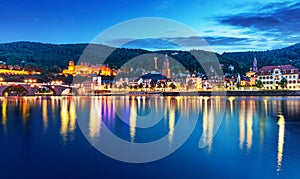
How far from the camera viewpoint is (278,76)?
232ft

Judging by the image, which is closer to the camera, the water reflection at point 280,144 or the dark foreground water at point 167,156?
the dark foreground water at point 167,156

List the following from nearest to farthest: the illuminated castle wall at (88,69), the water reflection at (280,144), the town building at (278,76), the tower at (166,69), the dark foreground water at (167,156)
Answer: the dark foreground water at (167,156), the water reflection at (280,144), the town building at (278,76), the illuminated castle wall at (88,69), the tower at (166,69)

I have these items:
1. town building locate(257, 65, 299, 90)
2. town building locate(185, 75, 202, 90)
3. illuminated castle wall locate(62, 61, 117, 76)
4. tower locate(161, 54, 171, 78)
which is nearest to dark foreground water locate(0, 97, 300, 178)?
town building locate(257, 65, 299, 90)

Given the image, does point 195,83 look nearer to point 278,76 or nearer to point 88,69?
point 278,76

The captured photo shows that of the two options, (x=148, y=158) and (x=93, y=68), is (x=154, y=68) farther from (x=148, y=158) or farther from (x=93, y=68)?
(x=148, y=158)

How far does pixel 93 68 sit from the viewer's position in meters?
123

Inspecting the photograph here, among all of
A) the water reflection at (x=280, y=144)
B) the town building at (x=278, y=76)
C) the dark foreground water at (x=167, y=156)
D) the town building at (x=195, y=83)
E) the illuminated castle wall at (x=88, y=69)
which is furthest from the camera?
the illuminated castle wall at (x=88, y=69)

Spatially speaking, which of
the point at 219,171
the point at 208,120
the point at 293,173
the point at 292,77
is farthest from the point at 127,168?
the point at 292,77

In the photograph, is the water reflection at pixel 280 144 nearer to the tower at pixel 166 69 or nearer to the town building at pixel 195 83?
the town building at pixel 195 83

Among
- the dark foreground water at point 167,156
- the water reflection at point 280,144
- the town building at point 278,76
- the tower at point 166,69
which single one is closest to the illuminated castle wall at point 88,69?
the tower at point 166,69

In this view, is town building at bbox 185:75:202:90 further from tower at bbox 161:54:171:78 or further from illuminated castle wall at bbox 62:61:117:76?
illuminated castle wall at bbox 62:61:117:76

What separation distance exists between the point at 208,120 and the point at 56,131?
9.43 meters

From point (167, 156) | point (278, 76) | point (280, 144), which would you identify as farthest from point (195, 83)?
point (167, 156)

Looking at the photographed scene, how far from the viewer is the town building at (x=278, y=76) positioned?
6831 cm
